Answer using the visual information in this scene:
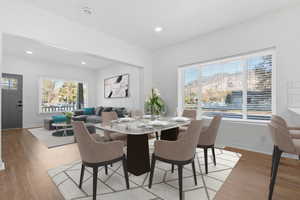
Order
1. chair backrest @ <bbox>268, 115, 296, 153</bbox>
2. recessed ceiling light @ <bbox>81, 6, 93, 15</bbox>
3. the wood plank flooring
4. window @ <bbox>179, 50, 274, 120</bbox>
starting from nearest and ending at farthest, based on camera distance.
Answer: chair backrest @ <bbox>268, 115, 296, 153</bbox>
the wood plank flooring
recessed ceiling light @ <bbox>81, 6, 93, 15</bbox>
window @ <bbox>179, 50, 274, 120</bbox>

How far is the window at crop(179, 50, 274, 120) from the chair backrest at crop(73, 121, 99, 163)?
317 cm

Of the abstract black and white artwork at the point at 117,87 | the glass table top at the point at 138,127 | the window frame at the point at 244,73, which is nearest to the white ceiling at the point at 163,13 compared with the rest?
the window frame at the point at 244,73

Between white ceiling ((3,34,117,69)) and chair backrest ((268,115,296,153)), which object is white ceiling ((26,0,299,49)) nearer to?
white ceiling ((3,34,117,69))

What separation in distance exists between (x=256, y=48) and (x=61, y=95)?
7.67 meters

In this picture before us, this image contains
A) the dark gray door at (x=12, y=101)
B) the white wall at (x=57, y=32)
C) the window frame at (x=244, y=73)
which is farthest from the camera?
the dark gray door at (x=12, y=101)

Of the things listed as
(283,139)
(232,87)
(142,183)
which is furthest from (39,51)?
(283,139)

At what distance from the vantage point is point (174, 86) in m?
4.32

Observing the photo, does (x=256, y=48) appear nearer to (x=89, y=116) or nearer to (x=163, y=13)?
(x=163, y=13)

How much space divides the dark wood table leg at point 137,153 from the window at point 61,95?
19.4 ft

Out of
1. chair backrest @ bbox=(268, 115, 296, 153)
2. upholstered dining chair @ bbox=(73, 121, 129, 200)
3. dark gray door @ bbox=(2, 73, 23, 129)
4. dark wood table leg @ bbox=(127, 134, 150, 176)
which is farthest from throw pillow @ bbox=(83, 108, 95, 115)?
chair backrest @ bbox=(268, 115, 296, 153)

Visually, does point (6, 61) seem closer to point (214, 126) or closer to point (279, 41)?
point (214, 126)

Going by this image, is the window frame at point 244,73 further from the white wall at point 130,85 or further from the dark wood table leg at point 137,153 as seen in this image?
the dark wood table leg at point 137,153

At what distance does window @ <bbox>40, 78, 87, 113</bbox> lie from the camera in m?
6.23

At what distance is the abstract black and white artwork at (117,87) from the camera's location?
19.6ft
